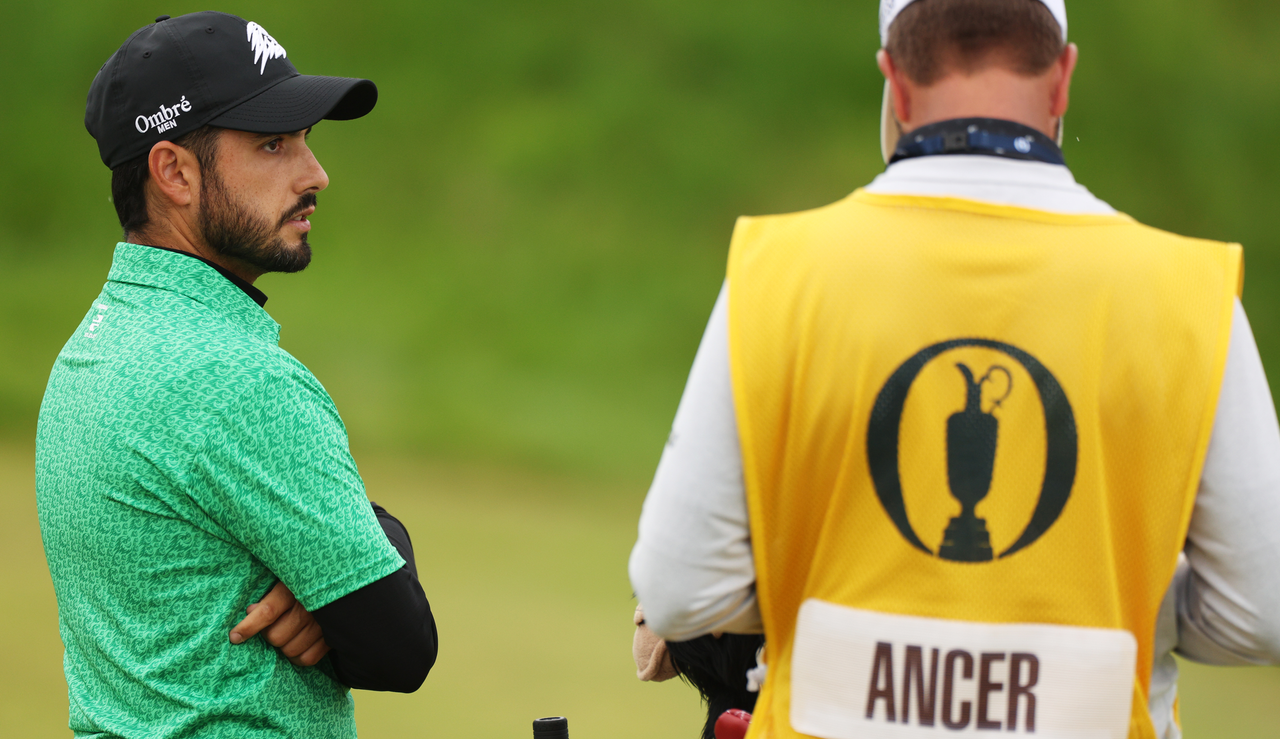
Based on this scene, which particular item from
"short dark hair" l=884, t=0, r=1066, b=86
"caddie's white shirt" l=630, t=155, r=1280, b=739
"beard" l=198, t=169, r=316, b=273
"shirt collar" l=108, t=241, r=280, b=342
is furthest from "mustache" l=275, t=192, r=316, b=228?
"short dark hair" l=884, t=0, r=1066, b=86

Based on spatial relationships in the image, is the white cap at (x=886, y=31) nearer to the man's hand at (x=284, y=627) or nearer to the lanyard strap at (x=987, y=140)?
the lanyard strap at (x=987, y=140)

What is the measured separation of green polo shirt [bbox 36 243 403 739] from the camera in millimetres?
1037

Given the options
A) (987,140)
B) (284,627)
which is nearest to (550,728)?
(284,627)

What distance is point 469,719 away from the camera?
2875 mm

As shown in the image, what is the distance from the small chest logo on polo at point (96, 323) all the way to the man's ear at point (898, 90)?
78 centimetres

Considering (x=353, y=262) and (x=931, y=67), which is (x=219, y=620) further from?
(x=353, y=262)

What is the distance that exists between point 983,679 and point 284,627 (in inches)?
24.5

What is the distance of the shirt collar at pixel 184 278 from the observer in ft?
3.72

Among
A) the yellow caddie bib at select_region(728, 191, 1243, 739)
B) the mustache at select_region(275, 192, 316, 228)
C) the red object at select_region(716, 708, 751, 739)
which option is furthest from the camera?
the mustache at select_region(275, 192, 316, 228)

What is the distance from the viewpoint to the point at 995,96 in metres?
0.86

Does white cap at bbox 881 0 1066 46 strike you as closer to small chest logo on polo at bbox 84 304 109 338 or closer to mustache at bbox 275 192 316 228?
mustache at bbox 275 192 316 228

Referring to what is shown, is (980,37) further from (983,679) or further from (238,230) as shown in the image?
(238,230)


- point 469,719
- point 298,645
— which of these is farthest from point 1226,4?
point 298,645


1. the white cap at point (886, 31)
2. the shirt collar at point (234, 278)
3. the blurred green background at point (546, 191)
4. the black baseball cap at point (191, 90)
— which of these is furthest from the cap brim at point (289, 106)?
the blurred green background at point (546, 191)
